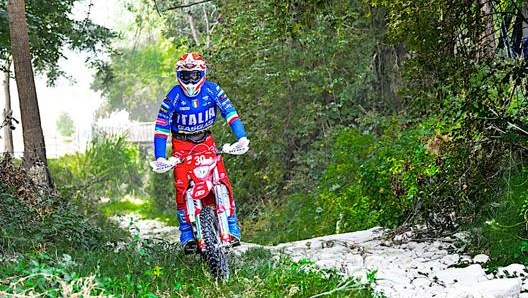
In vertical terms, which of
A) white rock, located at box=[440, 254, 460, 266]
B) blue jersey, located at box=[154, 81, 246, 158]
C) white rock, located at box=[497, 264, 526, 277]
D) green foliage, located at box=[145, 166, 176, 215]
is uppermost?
blue jersey, located at box=[154, 81, 246, 158]

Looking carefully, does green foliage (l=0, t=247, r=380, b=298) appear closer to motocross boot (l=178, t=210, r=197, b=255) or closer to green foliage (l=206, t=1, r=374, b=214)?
motocross boot (l=178, t=210, r=197, b=255)

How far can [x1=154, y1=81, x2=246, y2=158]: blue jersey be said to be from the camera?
18.5ft

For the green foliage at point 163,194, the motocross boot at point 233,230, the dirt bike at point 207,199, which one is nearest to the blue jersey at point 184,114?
the dirt bike at point 207,199

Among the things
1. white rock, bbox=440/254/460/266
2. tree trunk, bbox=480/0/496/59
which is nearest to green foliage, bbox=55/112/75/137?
tree trunk, bbox=480/0/496/59

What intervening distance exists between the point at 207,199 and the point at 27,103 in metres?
3.53

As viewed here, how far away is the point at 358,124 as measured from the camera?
43.3 ft

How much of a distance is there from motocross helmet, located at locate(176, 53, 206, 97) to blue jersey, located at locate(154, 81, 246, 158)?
6cm

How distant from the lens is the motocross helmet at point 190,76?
561 centimetres

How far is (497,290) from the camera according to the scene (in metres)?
4.67

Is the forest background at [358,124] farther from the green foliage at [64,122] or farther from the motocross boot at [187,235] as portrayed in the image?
the green foliage at [64,122]

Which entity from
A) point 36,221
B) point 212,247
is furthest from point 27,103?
point 212,247

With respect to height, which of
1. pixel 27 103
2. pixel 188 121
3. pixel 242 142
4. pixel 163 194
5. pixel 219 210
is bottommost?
pixel 163 194

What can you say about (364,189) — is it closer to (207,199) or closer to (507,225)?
(507,225)

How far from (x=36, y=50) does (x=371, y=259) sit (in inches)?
272
